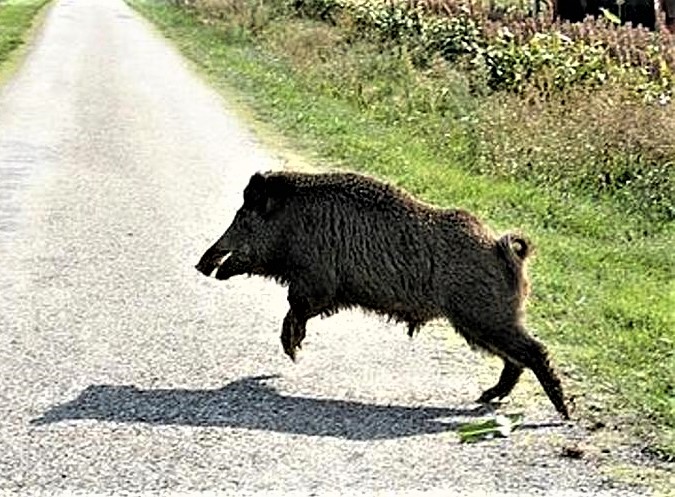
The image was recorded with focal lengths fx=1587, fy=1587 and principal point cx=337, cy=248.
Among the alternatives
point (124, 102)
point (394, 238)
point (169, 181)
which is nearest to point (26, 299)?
point (394, 238)

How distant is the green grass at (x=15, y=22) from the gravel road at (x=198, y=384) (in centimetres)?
1767

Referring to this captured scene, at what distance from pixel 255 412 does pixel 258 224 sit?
1.33 meters

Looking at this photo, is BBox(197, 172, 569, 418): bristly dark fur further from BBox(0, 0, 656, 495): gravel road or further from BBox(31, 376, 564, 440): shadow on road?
BBox(31, 376, 564, 440): shadow on road

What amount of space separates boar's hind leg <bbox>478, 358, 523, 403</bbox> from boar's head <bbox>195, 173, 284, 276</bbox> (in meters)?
1.38

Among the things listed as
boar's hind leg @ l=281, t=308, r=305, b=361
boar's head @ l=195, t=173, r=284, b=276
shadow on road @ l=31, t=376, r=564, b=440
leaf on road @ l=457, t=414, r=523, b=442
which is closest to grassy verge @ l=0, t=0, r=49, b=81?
boar's head @ l=195, t=173, r=284, b=276

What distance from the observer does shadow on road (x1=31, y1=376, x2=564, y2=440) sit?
677 centimetres

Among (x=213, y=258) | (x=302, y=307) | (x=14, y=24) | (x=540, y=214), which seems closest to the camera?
(x=302, y=307)

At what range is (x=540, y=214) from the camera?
12727 millimetres

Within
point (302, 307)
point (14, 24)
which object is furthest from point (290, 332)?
point (14, 24)

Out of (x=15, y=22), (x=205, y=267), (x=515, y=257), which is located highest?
(x=515, y=257)

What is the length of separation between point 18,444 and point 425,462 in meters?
1.65

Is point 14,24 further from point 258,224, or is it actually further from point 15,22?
point 258,224

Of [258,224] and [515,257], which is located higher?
[515,257]

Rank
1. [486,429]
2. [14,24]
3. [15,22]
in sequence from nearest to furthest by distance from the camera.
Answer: [486,429] → [14,24] → [15,22]
